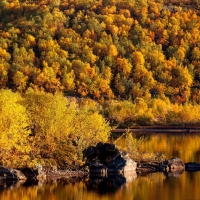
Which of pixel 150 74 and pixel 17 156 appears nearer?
pixel 17 156

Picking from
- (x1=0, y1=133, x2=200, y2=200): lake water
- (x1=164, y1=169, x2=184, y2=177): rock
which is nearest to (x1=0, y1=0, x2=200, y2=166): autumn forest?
(x1=0, y1=133, x2=200, y2=200): lake water

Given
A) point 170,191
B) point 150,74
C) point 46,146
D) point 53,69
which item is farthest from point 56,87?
point 170,191

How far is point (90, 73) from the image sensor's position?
198 meters

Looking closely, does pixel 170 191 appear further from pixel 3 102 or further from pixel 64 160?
pixel 3 102

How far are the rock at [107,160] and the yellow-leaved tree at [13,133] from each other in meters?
6.89

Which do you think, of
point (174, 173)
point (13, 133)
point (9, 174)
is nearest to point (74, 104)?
point (174, 173)

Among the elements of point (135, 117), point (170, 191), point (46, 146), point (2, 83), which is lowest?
point (170, 191)

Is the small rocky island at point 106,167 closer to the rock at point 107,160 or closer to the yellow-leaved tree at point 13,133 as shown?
the rock at point 107,160

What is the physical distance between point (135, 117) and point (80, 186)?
98272 mm

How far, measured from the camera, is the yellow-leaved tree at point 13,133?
6456 cm

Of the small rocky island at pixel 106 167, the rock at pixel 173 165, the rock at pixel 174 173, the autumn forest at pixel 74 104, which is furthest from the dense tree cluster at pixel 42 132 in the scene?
the rock at pixel 174 173

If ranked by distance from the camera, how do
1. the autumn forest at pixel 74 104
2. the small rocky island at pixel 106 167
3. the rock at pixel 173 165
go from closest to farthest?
the small rocky island at pixel 106 167
the autumn forest at pixel 74 104
the rock at pixel 173 165

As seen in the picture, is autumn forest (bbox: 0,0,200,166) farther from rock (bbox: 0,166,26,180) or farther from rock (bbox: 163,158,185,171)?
rock (bbox: 163,158,185,171)

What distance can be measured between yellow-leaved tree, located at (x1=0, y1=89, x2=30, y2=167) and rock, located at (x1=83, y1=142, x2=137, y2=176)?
22.6ft
